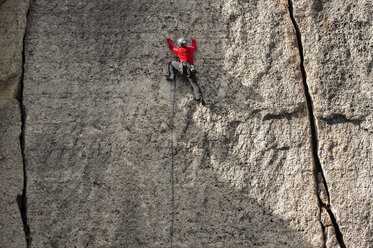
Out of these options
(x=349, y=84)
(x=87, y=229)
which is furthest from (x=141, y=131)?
(x=349, y=84)

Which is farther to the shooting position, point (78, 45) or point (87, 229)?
point (78, 45)

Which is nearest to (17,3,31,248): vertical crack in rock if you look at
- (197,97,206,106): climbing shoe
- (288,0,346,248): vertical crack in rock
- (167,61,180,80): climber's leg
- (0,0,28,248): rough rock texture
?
(0,0,28,248): rough rock texture

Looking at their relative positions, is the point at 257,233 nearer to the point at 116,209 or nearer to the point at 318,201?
the point at 318,201

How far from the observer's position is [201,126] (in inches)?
124

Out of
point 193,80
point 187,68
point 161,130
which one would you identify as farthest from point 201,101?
point 161,130

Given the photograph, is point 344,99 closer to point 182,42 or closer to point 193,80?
point 193,80

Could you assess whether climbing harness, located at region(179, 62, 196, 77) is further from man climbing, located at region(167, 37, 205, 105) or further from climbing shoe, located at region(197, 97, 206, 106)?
climbing shoe, located at region(197, 97, 206, 106)

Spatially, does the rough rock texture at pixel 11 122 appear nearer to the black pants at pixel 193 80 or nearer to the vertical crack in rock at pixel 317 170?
the black pants at pixel 193 80

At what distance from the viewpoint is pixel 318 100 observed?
3.12 meters

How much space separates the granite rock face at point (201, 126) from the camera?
9.90 feet

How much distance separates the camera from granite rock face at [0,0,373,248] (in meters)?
3.02

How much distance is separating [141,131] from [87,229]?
2.83ft

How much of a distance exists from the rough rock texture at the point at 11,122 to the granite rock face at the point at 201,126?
33mm

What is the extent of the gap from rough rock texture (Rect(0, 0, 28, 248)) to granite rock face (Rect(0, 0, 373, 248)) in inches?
1.3
